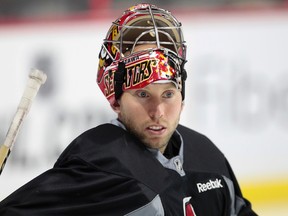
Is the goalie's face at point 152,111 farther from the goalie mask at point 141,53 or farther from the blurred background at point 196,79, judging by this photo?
the blurred background at point 196,79

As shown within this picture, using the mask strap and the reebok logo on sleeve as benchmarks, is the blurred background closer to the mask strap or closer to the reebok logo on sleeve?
the reebok logo on sleeve

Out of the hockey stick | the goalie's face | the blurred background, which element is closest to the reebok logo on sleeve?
the goalie's face

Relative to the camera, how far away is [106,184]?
158cm

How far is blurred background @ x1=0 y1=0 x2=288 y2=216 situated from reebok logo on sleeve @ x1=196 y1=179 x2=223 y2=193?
162 centimetres

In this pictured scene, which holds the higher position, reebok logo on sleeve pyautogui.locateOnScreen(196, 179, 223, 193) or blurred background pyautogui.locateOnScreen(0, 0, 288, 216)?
blurred background pyautogui.locateOnScreen(0, 0, 288, 216)

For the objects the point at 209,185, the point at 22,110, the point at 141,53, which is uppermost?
the point at 141,53

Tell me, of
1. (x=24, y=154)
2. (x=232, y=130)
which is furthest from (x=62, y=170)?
(x=232, y=130)

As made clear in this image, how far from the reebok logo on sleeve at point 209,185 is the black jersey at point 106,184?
2.3 inches

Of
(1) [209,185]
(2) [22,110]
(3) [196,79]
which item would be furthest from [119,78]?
(3) [196,79]

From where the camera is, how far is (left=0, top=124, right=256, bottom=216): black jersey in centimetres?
157

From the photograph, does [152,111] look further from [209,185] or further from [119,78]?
[209,185]

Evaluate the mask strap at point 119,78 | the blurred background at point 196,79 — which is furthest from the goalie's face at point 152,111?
the blurred background at point 196,79

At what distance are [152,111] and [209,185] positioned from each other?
0.91 ft

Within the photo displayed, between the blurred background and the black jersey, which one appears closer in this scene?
the black jersey
